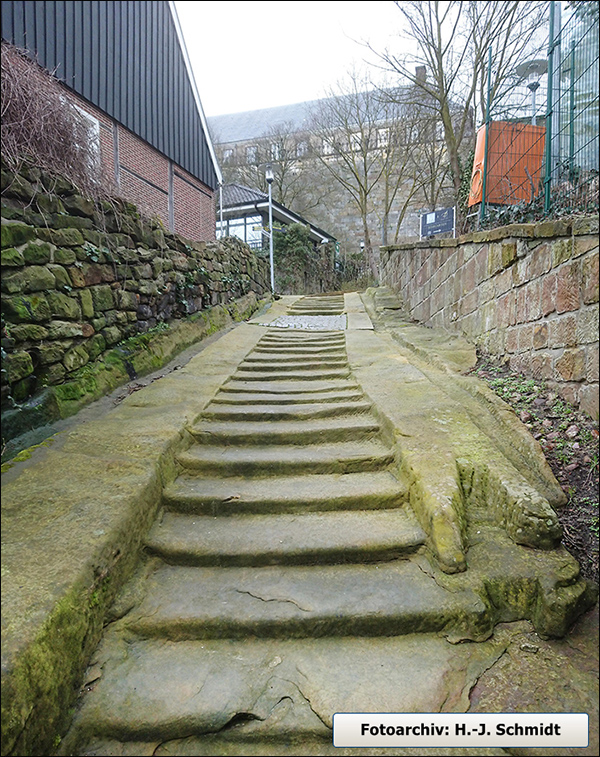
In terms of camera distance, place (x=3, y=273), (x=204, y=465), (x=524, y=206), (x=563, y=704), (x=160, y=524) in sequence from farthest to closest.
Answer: (x=524, y=206) → (x=204, y=465) → (x=3, y=273) → (x=160, y=524) → (x=563, y=704)

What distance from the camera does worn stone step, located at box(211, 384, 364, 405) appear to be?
3.71 m

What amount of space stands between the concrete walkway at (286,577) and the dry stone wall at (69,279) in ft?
2.07

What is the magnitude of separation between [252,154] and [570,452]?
79.4 ft

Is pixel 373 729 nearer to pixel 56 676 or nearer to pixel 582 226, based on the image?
pixel 56 676

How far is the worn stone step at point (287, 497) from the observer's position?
2.47 metres

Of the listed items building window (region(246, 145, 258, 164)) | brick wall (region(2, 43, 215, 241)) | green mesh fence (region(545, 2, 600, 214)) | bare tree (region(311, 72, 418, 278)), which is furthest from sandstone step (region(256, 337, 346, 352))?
building window (region(246, 145, 258, 164))

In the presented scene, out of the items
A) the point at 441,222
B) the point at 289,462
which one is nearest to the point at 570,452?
the point at 289,462

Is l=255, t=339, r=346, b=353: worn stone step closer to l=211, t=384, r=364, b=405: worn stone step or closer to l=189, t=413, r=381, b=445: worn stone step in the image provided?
l=211, t=384, r=364, b=405: worn stone step

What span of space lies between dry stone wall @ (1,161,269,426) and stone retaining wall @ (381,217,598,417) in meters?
3.17

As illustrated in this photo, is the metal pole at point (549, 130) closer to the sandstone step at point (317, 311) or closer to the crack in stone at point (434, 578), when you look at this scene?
the crack in stone at point (434, 578)

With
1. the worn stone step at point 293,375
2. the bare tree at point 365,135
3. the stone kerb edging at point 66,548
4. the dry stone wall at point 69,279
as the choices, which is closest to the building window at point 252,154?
the bare tree at point 365,135

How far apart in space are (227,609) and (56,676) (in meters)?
0.63

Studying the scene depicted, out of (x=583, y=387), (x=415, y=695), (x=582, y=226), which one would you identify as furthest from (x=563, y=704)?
(x=582, y=226)

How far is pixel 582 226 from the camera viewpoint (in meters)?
2.52
